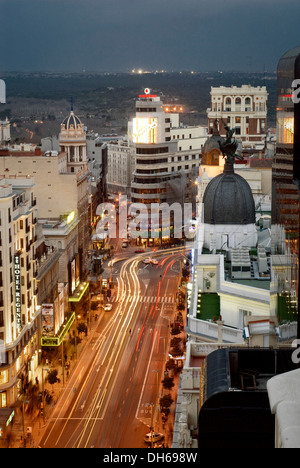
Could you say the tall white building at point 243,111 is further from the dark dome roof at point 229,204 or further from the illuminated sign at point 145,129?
the dark dome roof at point 229,204

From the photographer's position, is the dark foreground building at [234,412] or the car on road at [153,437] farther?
the car on road at [153,437]

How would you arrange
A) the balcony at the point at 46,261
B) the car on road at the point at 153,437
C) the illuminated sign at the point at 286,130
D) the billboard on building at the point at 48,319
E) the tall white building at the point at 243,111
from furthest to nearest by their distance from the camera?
the tall white building at the point at 243,111 → the balcony at the point at 46,261 → the billboard on building at the point at 48,319 → the car on road at the point at 153,437 → the illuminated sign at the point at 286,130

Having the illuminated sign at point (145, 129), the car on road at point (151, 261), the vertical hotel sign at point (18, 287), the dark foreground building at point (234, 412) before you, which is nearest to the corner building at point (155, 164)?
the illuminated sign at point (145, 129)

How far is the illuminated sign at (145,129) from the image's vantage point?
132m

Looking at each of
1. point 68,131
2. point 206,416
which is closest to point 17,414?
point 206,416

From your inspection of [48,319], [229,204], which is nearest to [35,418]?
[48,319]

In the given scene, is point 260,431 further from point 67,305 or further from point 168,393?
point 67,305

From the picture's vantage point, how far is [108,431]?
5241cm

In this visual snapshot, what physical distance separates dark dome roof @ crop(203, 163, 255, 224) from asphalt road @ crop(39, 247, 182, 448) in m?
12.8

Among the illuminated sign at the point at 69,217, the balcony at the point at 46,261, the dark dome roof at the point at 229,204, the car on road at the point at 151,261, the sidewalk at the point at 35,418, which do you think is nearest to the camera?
the sidewalk at the point at 35,418

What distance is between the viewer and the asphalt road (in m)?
52.3

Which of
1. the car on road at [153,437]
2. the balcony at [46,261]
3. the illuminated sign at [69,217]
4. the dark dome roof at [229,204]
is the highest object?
the dark dome roof at [229,204]

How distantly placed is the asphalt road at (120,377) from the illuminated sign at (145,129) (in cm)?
3992

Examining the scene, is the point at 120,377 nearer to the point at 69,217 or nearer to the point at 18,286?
the point at 18,286
